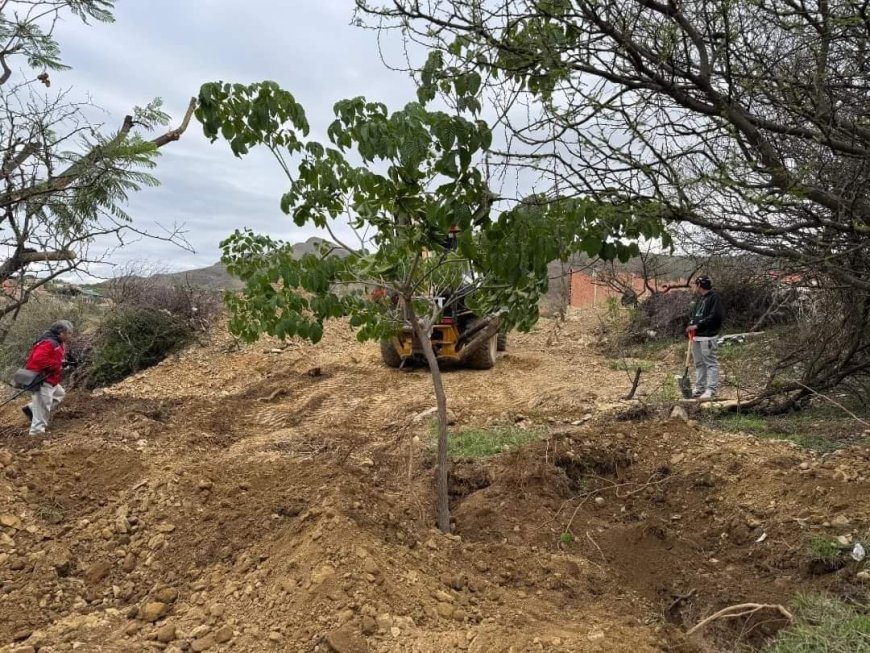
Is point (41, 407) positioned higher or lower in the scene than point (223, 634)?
higher

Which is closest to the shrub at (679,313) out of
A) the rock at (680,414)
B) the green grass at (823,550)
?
the rock at (680,414)

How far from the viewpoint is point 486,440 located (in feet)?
19.2

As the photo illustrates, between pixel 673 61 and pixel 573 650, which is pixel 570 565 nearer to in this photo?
pixel 573 650

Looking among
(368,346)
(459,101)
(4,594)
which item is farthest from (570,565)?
(368,346)

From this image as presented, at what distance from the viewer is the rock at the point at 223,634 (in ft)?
8.93

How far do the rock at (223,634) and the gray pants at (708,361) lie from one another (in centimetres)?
665

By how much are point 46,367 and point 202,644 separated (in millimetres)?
5732

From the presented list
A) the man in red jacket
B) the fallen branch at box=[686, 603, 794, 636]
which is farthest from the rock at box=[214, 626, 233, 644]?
the man in red jacket

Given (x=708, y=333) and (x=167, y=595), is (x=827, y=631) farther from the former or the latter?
(x=708, y=333)

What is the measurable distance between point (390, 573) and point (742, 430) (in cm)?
427

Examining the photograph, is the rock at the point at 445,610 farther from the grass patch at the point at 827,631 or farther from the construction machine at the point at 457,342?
the construction machine at the point at 457,342

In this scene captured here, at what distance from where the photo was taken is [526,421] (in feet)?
22.3

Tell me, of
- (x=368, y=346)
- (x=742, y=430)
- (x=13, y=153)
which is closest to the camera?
(x=13, y=153)

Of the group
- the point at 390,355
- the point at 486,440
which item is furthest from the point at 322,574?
the point at 390,355
